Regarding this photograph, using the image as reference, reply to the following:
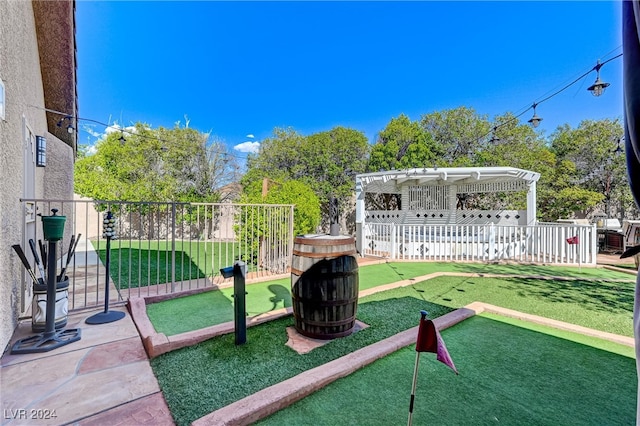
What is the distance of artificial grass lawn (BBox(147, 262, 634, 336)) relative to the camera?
353 centimetres

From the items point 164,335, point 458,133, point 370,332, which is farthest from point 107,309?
point 458,133

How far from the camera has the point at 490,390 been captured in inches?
84.9

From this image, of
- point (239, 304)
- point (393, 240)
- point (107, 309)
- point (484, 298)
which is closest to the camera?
point (239, 304)

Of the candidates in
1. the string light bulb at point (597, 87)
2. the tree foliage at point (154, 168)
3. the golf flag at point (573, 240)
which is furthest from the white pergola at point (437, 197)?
the tree foliage at point (154, 168)

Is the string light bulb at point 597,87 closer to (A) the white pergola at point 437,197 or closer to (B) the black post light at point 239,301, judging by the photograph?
(A) the white pergola at point 437,197

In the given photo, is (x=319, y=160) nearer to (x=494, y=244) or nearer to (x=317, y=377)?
(x=494, y=244)

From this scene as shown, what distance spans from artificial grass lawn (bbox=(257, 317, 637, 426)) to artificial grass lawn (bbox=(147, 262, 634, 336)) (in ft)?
4.08

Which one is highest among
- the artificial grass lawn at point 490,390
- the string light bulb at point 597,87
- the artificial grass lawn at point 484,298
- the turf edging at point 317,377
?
the string light bulb at point 597,87

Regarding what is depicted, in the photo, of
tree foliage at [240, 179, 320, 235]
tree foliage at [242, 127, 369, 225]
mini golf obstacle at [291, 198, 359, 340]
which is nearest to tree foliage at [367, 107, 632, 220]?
tree foliage at [242, 127, 369, 225]

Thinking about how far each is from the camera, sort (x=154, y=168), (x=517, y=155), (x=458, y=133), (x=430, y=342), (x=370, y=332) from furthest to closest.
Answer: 1. (x=458, y=133)
2. (x=154, y=168)
3. (x=517, y=155)
4. (x=370, y=332)
5. (x=430, y=342)

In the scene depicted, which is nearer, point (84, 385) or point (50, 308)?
point (84, 385)

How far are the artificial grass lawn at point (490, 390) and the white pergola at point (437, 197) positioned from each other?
649 cm

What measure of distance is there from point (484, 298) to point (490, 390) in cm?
264

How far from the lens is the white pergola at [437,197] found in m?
9.05
